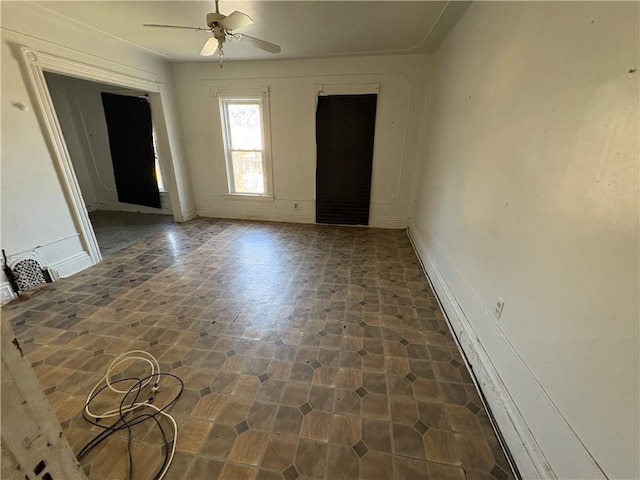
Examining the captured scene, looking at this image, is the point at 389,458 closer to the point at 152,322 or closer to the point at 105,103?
the point at 152,322

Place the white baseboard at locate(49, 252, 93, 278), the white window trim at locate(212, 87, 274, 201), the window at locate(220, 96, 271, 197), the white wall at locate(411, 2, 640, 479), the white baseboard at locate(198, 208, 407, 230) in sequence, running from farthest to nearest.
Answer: the white baseboard at locate(198, 208, 407, 230)
the window at locate(220, 96, 271, 197)
the white window trim at locate(212, 87, 274, 201)
the white baseboard at locate(49, 252, 93, 278)
the white wall at locate(411, 2, 640, 479)

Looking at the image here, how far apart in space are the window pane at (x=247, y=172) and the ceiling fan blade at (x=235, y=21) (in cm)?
269

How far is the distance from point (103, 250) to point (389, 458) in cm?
442

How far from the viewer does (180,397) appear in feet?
5.39

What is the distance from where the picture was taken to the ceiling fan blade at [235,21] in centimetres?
210

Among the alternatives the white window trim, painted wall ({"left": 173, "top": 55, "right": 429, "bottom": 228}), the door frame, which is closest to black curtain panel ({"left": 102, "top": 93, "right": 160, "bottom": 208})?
painted wall ({"left": 173, "top": 55, "right": 429, "bottom": 228})

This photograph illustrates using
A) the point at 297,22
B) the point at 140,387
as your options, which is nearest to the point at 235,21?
the point at 297,22

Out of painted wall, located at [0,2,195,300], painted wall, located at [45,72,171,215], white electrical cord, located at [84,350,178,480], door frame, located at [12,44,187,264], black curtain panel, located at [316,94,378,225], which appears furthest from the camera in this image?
painted wall, located at [45,72,171,215]

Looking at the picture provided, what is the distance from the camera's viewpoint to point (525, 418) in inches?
50.9

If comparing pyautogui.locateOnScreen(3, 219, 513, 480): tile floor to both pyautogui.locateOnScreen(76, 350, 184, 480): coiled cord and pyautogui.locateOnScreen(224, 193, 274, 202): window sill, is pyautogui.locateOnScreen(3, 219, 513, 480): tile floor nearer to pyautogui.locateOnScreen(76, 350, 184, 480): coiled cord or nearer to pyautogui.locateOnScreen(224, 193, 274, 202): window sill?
pyautogui.locateOnScreen(76, 350, 184, 480): coiled cord

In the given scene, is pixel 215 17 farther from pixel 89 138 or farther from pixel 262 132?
pixel 89 138

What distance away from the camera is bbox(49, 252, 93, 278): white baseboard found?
3.00 meters

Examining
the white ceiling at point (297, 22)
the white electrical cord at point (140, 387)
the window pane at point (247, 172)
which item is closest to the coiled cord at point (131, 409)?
the white electrical cord at point (140, 387)

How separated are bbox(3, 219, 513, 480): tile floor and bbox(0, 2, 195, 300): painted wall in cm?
50
